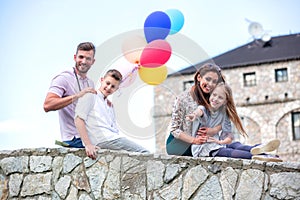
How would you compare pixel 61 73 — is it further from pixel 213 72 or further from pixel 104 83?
pixel 213 72

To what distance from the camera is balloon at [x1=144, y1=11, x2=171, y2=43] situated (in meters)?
6.19

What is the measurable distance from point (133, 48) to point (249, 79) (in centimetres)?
2589

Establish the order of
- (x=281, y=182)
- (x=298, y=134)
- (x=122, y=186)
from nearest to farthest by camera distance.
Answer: (x=281, y=182)
(x=122, y=186)
(x=298, y=134)

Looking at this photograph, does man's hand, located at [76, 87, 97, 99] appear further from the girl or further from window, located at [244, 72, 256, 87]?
window, located at [244, 72, 256, 87]

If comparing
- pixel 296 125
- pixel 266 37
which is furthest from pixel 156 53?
pixel 266 37

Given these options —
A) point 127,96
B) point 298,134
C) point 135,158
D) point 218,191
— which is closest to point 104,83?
point 127,96

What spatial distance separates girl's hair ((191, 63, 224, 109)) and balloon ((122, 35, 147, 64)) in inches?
25.0

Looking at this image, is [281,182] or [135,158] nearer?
[281,182]

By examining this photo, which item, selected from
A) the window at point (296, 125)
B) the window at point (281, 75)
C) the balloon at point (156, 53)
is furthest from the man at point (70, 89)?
the window at point (281, 75)

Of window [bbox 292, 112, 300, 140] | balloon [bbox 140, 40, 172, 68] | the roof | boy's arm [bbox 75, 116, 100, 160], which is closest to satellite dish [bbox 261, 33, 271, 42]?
the roof

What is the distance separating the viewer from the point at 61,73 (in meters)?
6.20

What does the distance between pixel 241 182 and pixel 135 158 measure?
994 mm

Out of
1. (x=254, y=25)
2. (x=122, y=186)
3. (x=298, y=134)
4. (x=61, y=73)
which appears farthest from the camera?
(x=254, y=25)

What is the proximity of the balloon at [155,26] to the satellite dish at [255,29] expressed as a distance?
85.0ft
